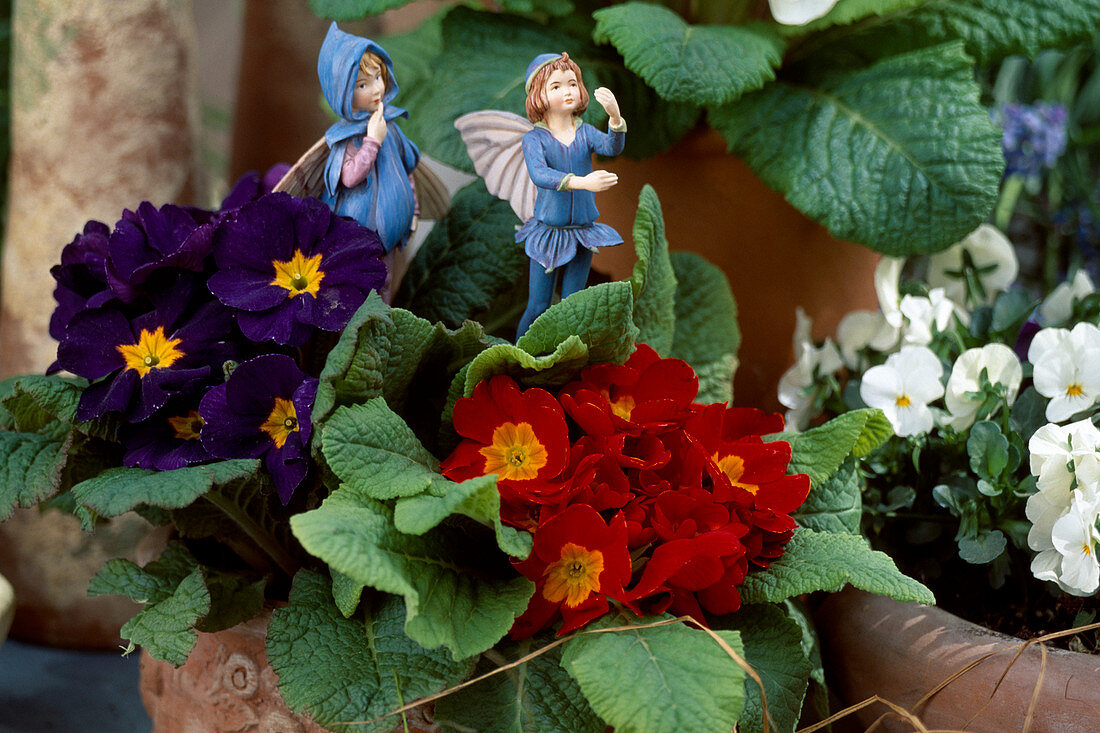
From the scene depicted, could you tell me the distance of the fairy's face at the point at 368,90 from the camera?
2.16 ft

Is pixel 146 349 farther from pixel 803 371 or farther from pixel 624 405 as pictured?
pixel 803 371

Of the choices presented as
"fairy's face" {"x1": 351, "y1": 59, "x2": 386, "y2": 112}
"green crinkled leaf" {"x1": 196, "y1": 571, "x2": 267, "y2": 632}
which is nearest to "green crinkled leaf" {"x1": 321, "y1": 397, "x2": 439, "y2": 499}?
"green crinkled leaf" {"x1": 196, "y1": 571, "x2": 267, "y2": 632}

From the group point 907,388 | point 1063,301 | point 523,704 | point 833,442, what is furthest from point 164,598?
point 1063,301

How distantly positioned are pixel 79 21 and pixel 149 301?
0.44 m

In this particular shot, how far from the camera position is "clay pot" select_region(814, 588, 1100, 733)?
58 cm

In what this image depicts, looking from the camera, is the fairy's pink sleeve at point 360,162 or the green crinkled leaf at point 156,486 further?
the fairy's pink sleeve at point 360,162

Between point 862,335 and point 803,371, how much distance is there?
0.07 m

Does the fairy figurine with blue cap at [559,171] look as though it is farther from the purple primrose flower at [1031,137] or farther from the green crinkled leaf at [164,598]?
the purple primrose flower at [1031,137]

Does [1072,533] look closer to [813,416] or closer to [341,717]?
[813,416]

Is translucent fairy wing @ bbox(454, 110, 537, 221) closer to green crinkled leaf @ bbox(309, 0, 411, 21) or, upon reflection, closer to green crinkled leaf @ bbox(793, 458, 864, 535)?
green crinkled leaf @ bbox(309, 0, 411, 21)

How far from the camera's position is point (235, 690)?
24.4 inches

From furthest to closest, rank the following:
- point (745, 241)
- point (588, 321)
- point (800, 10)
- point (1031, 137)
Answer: point (1031, 137)
point (745, 241)
point (800, 10)
point (588, 321)

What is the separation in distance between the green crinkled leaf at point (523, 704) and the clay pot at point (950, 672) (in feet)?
0.74

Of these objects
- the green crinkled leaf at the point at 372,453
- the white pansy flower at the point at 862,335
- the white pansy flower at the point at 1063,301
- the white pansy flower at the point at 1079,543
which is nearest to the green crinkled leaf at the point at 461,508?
the green crinkled leaf at the point at 372,453
